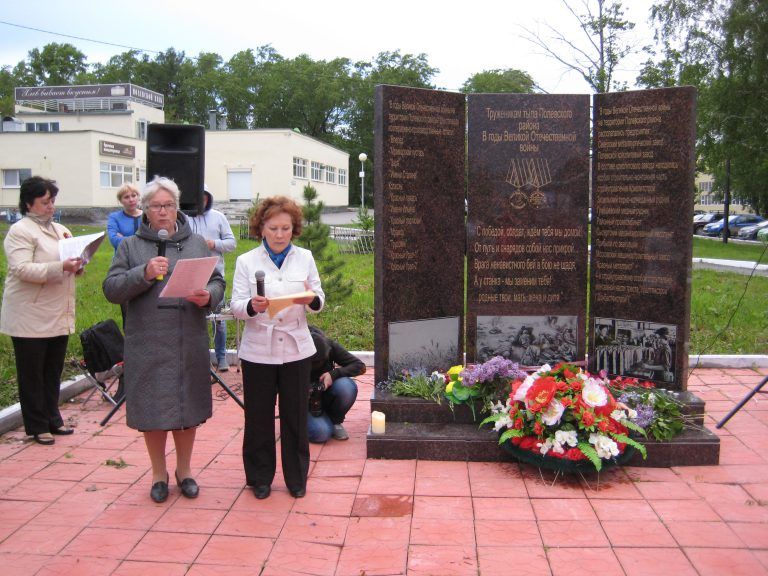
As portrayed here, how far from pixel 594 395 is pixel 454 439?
39.0 inches

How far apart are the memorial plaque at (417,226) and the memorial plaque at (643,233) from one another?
1.14m

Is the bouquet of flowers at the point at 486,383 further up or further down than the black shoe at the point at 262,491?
further up

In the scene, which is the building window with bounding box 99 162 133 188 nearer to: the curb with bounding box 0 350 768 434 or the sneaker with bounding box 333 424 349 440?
the curb with bounding box 0 350 768 434

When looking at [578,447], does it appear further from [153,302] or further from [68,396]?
[68,396]

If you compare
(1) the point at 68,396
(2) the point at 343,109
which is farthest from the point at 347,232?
(2) the point at 343,109

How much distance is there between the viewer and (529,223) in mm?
5898

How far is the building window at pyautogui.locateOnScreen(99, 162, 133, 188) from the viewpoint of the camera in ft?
121

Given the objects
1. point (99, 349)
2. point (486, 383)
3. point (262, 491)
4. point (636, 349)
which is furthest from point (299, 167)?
point (262, 491)

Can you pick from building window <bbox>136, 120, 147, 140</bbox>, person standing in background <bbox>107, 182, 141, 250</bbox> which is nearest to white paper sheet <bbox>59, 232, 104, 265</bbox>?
person standing in background <bbox>107, 182, 141, 250</bbox>

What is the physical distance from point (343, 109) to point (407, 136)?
62.3 metres

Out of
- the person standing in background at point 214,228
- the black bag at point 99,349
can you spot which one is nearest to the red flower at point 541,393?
the person standing in background at point 214,228

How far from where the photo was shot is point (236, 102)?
214 ft

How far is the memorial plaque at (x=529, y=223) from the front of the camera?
5.87 metres

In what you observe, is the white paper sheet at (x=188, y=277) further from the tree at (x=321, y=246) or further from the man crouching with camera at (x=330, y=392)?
the tree at (x=321, y=246)
